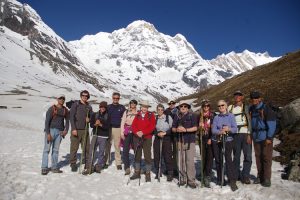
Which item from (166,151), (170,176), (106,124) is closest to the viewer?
(170,176)

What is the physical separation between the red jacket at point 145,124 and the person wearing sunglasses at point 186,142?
1002mm

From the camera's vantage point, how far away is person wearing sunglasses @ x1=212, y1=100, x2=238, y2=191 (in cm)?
1288

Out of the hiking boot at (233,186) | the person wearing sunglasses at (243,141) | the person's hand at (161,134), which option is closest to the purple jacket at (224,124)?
the person wearing sunglasses at (243,141)

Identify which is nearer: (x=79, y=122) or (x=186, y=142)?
(x=186, y=142)

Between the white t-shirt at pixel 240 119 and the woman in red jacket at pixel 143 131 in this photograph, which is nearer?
the white t-shirt at pixel 240 119

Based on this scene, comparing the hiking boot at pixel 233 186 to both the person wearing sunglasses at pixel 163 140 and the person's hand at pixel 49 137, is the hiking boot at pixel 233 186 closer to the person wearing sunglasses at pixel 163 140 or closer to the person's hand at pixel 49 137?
the person wearing sunglasses at pixel 163 140

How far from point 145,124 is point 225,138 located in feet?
→ 11.6

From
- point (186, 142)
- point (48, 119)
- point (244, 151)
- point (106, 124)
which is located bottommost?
point (244, 151)

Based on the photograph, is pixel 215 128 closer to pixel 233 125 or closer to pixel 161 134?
pixel 233 125

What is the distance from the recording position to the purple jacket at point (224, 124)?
13.0 m

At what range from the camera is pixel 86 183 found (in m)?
13.4

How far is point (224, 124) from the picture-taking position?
13070mm

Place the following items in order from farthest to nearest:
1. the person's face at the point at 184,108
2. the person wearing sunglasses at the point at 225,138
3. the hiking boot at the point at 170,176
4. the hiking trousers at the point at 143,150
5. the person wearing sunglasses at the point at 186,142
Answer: the hiking trousers at the point at 143,150 < the hiking boot at the point at 170,176 < the person's face at the point at 184,108 < the person wearing sunglasses at the point at 186,142 < the person wearing sunglasses at the point at 225,138

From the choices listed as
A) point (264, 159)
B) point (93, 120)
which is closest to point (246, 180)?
point (264, 159)
